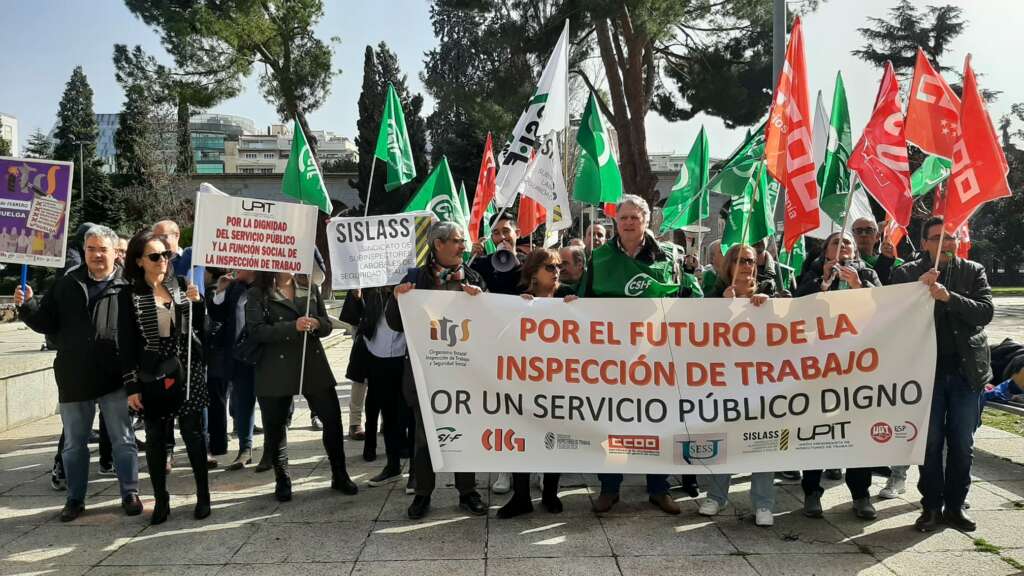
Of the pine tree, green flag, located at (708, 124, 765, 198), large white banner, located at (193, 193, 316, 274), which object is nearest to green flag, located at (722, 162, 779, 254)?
green flag, located at (708, 124, 765, 198)

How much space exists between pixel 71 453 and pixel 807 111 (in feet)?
17.5

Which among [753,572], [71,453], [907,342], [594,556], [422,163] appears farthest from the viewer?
[422,163]

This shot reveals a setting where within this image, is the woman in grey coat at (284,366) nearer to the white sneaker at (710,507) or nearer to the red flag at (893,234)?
the white sneaker at (710,507)

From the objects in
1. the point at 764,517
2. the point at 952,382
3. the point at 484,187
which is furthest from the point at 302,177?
the point at 952,382

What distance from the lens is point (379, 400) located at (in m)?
6.15

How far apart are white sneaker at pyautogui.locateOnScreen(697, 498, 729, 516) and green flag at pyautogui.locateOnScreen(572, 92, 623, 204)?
9.05 ft

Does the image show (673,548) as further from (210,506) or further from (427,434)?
(210,506)

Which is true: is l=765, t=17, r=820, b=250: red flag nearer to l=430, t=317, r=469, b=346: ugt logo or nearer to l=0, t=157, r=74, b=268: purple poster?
l=430, t=317, r=469, b=346: ugt logo

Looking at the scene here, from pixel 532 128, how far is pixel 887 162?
2.85 metres

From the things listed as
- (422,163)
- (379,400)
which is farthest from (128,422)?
(422,163)

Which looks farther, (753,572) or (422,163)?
(422,163)

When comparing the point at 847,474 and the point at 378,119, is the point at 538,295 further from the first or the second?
the point at 378,119

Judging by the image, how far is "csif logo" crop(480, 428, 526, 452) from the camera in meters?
4.66

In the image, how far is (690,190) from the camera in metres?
9.16
